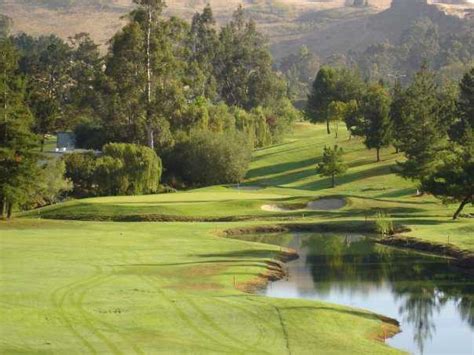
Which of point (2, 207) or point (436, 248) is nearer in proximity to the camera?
point (436, 248)

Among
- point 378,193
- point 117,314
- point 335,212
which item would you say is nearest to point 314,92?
point 378,193

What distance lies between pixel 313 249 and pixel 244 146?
150 feet

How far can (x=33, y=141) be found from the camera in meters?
66.1

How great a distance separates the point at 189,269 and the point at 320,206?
1381 inches

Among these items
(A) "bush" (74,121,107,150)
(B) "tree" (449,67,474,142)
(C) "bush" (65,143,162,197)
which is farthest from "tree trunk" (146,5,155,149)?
(B) "tree" (449,67,474,142)

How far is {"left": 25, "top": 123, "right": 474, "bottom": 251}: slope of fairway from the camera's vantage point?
6725 centimetres

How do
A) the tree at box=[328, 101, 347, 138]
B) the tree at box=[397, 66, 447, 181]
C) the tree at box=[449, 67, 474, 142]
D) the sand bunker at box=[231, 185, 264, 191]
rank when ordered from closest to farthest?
1. the tree at box=[397, 66, 447, 181]
2. the sand bunker at box=[231, 185, 264, 191]
3. the tree at box=[449, 67, 474, 142]
4. the tree at box=[328, 101, 347, 138]

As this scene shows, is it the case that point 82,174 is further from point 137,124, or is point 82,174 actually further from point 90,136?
point 90,136

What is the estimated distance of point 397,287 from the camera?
147ft

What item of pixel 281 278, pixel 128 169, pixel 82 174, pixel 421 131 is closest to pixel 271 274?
pixel 281 278

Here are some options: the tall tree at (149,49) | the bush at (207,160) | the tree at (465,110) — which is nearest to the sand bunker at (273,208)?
the bush at (207,160)

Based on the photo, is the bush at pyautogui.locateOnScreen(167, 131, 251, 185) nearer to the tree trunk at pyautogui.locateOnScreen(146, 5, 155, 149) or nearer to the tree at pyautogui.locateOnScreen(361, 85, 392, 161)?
the tree trunk at pyautogui.locateOnScreen(146, 5, 155, 149)

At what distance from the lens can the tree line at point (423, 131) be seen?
68.5 m

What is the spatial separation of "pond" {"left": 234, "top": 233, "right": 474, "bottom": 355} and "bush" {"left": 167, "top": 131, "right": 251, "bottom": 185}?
39722mm
